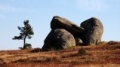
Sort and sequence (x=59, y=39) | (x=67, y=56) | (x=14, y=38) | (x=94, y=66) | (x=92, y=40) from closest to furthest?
(x=94, y=66) → (x=67, y=56) → (x=59, y=39) → (x=92, y=40) → (x=14, y=38)

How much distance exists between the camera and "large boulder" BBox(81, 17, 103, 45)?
190ft

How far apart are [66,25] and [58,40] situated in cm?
582

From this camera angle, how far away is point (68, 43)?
175 ft

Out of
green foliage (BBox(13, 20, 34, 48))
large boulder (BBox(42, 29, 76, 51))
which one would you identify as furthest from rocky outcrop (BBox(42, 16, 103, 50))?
green foliage (BBox(13, 20, 34, 48))

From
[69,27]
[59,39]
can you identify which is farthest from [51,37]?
[69,27]

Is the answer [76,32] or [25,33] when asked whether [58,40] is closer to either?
[76,32]

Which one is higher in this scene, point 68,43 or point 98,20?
point 98,20

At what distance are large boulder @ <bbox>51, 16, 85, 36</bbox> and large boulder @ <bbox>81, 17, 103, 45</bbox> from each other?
1.09 meters

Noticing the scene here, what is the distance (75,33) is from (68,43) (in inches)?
264

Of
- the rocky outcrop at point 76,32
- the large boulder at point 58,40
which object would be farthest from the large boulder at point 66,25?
the large boulder at point 58,40

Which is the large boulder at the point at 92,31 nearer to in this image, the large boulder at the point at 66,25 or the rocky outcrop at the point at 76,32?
the rocky outcrop at the point at 76,32

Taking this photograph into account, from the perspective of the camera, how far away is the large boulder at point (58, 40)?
5297 cm

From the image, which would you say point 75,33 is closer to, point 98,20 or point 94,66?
point 98,20

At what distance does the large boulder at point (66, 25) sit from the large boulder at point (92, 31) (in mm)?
1093
